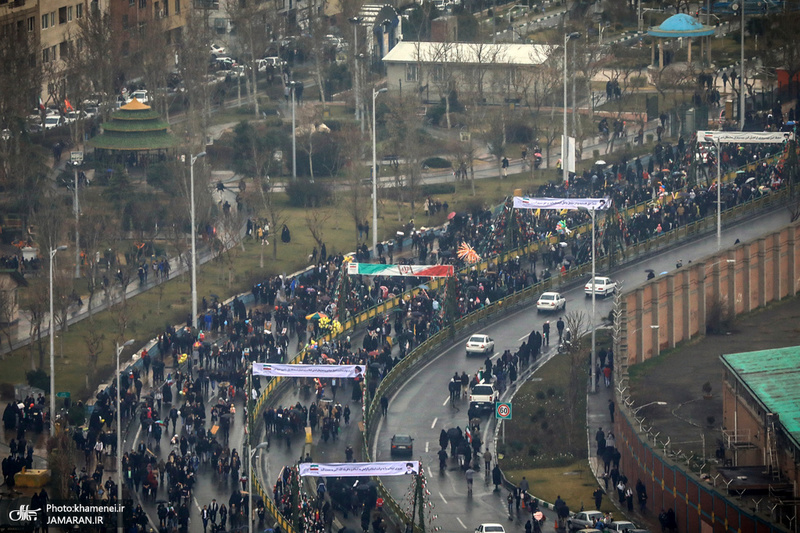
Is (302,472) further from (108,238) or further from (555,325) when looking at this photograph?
(108,238)

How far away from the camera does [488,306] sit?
78.5m

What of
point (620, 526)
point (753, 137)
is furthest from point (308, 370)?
point (753, 137)

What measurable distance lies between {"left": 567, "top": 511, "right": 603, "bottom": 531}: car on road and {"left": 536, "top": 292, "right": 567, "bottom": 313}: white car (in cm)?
2189

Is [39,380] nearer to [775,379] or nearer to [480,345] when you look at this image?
[480,345]

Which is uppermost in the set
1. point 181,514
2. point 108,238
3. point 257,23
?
point 257,23

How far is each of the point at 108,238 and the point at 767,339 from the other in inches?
1155

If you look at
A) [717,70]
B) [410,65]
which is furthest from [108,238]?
[717,70]

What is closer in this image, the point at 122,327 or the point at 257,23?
the point at 122,327

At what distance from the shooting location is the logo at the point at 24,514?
5506 cm

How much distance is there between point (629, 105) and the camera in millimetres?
Result: 115062

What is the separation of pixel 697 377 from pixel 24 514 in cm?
2812

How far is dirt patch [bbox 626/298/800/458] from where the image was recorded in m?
64.9

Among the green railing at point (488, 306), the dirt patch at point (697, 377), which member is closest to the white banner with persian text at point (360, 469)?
the green railing at point (488, 306)

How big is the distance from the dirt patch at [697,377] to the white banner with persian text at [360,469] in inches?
411
